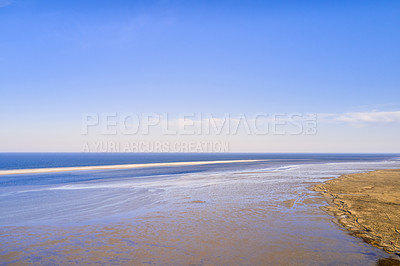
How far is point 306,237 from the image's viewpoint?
12.0m

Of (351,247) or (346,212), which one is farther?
(346,212)

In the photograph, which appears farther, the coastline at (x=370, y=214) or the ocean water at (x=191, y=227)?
the coastline at (x=370, y=214)

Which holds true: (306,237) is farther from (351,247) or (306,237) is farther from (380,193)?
(380,193)

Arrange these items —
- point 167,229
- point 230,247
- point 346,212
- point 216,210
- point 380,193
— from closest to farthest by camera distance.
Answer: point 230,247, point 167,229, point 346,212, point 216,210, point 380,193

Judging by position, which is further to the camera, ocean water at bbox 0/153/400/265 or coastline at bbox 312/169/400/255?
coastline at bbox 312/169/400/255

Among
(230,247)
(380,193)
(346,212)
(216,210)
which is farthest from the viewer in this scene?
(380,193)

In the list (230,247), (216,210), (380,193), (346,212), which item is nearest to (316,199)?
(346,212)

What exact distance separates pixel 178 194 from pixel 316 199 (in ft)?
36.5

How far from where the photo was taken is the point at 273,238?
12.0 meters

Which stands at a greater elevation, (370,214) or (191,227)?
(370,214)

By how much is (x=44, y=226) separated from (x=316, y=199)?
1806 cm

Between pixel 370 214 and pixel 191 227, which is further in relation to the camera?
pixel 370 214

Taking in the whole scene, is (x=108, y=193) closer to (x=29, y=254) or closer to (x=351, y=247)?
(x=29, y=254)

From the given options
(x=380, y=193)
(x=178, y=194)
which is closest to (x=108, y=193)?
(x=178, y=194)
